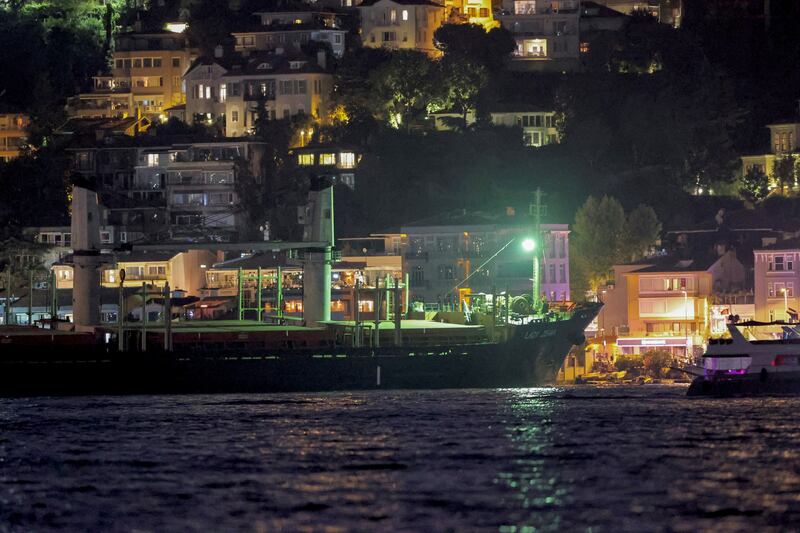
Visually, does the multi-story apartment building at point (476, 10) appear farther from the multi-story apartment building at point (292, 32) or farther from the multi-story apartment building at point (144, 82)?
the multi-story apartment building at point (144, 82)

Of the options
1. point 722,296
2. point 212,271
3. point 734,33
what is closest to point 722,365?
point 722,296

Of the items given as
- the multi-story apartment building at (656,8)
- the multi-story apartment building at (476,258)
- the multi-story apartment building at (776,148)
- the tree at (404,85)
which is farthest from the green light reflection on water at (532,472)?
the multi-story apartment building at (656,8)

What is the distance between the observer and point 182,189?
164750 millimetres

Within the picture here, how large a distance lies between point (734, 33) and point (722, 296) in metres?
62.7

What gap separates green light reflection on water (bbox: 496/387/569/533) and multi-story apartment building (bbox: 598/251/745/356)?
32622 millimetres

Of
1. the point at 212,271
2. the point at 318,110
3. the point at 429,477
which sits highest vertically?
the point at 318,110

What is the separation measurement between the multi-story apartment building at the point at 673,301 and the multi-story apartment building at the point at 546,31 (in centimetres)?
4947

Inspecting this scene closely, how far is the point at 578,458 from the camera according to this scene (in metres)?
72.2

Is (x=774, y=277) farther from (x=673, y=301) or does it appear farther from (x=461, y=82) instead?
(x=461, y=82)

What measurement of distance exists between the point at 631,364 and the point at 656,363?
1.95 meters

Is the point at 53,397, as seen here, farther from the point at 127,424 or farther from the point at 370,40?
the point at 370,40

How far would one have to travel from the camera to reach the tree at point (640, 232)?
145m

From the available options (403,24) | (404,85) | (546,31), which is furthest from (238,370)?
(546,31)

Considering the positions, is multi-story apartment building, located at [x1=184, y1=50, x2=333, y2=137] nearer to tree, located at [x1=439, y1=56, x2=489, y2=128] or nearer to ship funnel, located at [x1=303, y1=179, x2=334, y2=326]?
tree, located at [x1=439, y1=56, x2=489, y2=128]
